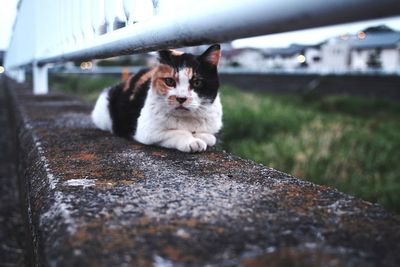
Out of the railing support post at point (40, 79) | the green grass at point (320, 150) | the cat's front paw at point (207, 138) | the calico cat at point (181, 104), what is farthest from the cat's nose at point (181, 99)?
the railing support post at point (40, 79)

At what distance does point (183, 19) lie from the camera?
0.82 meters

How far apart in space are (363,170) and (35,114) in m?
3.06

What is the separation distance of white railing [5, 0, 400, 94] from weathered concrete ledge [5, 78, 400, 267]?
31 cm

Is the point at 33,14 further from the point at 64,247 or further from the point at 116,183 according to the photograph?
the point at 64,247

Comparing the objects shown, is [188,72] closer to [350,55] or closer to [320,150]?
[320,150]

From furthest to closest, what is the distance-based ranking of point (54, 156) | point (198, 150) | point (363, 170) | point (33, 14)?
point (363, 170), point (33, 14), point (198, 150), point (54, 156)

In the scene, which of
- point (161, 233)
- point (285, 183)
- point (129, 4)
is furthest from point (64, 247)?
point (129, 4)

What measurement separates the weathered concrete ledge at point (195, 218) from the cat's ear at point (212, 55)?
1.81 ft

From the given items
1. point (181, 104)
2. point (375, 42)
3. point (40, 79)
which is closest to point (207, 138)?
point (181, 104)

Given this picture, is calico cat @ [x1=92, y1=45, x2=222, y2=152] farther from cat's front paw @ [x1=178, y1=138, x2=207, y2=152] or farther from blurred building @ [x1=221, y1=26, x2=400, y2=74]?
blurred building @ [x1=221, y1=26, x2=400, y2=74]

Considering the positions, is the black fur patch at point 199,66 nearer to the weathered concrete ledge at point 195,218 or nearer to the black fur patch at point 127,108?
the black fur patch at point 127,108

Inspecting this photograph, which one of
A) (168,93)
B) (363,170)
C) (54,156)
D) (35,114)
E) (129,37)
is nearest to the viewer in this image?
(129,37)

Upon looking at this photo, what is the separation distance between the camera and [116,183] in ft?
3.07

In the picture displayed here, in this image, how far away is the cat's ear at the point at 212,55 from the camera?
1.57 m
